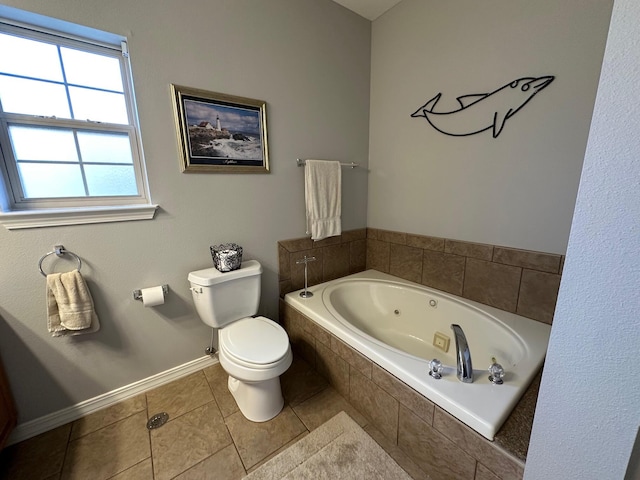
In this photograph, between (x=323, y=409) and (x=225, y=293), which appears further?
(x=225, y=293)

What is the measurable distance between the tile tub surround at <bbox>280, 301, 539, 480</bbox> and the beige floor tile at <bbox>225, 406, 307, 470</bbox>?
342 mm

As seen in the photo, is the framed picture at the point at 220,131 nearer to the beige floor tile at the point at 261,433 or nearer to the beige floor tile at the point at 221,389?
the beige floor tile at the point at 221,389

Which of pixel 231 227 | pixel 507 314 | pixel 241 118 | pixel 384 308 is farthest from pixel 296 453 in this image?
pixel 241 118

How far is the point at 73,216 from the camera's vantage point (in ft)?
4.25

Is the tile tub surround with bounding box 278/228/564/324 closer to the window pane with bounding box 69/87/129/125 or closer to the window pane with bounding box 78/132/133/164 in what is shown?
the window pane with bounding box 78/132/133/164

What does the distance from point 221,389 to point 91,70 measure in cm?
199

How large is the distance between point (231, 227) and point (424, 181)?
1502mm

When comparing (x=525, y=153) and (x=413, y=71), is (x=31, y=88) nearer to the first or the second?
(x=413, y=71)

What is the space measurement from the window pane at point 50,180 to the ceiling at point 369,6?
2.12 metres

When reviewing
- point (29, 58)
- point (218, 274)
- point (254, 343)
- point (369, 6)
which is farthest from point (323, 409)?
point (369, 6)

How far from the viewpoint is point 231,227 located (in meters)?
1.78

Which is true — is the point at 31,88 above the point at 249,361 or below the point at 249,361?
above

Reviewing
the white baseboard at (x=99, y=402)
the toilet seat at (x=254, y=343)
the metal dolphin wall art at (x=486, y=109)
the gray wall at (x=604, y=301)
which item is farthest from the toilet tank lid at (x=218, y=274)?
the metal dolphin wall art at (x=486, y=109)

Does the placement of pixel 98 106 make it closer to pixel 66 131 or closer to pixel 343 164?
pixel 66 131
